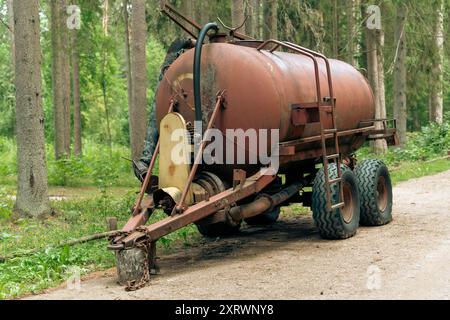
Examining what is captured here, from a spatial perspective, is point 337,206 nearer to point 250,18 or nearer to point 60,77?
point 250,18

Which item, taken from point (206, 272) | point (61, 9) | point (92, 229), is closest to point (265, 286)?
point (206, 272)

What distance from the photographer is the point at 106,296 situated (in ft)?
23.3

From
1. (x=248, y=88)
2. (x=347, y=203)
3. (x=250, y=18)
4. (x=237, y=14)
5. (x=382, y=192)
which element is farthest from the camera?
(x=250, y=18)

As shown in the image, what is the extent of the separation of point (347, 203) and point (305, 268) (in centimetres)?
245

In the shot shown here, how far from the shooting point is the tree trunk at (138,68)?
46.6ft

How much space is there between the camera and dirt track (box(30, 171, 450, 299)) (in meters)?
7.03

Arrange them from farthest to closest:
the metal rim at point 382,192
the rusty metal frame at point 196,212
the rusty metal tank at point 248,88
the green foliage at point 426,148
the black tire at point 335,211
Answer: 1. the green foliage at point 426,148
2. the metal rim at point 382,192
3. the black tire at point 335,211
4. the rusty metal tank at point 248,88
5. the rusty metal frame at point 196,212

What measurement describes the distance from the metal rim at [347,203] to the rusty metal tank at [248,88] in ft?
3.04

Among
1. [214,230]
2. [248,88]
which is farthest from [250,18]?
[248,88]

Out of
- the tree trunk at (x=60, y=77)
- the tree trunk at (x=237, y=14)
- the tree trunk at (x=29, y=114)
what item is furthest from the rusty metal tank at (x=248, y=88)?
the tree trunk at (x=60, y=77)

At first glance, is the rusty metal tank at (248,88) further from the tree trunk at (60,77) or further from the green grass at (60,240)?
the tree trunk at (60,77)

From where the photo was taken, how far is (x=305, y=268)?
26.7ft

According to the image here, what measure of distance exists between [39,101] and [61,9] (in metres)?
11.1
